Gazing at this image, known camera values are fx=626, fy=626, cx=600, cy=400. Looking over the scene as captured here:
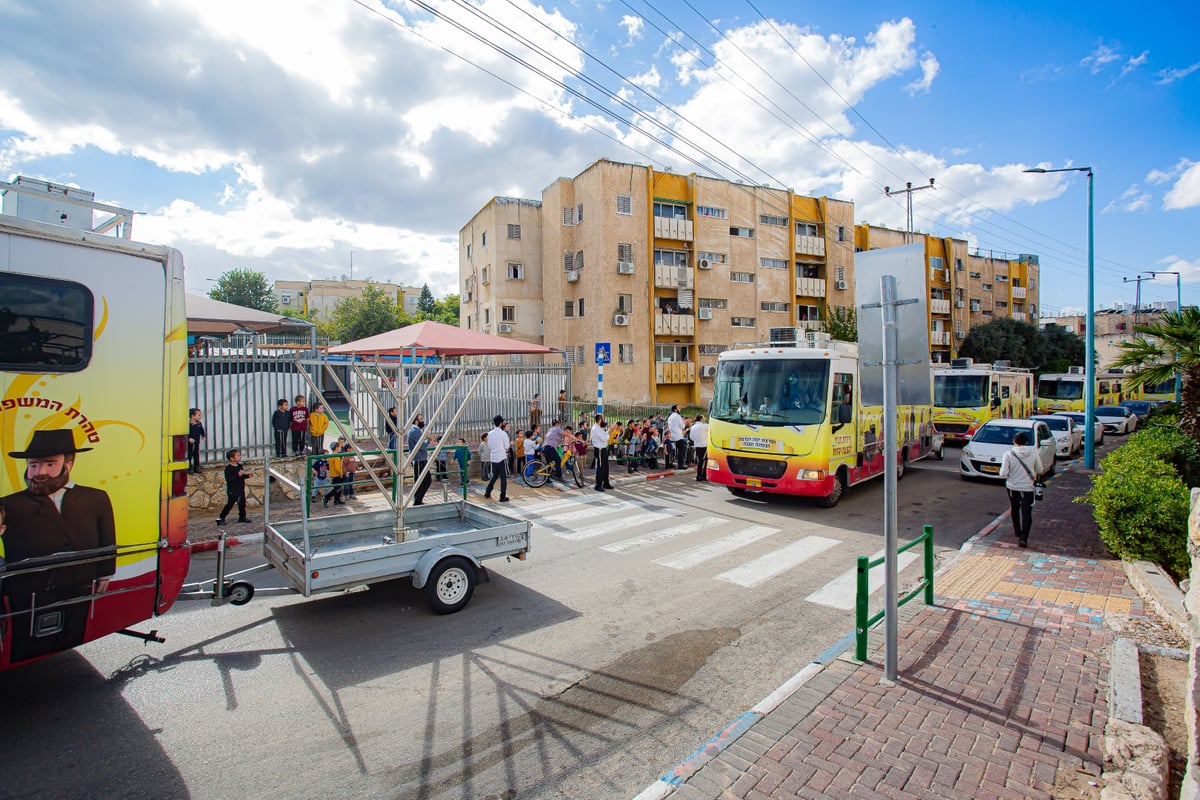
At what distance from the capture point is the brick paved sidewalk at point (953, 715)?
12.4 ft

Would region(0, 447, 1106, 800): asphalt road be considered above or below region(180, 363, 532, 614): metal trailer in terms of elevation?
below

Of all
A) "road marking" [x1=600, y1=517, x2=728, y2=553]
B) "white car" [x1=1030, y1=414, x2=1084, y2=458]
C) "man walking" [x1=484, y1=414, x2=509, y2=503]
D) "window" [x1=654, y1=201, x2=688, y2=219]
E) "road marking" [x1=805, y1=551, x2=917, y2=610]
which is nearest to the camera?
"road marking" [x1=805, y1=551, x2=917, y2=610]

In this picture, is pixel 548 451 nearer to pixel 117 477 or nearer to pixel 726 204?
pixel 117 477

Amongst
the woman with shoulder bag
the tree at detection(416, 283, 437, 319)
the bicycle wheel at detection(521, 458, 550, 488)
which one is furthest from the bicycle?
the tree at detection(416, 283, 437, 319)

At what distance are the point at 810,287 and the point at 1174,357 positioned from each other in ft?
109

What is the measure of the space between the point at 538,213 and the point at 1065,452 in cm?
3045

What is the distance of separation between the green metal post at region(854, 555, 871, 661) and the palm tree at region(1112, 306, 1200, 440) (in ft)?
27.7

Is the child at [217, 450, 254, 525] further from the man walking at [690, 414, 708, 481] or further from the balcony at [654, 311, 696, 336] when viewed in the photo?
the balcony at [654, 311, 696, 336]

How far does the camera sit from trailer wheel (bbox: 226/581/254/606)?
5654 mm

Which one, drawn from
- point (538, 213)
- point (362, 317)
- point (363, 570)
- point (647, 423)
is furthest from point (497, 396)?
point (362, 317)

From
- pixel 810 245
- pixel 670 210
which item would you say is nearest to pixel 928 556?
pixel 670 210

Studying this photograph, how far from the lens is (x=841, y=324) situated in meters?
37.2

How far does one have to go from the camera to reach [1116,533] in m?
8.06

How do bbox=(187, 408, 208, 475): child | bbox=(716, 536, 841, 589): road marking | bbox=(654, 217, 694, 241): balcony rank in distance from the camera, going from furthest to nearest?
bbox=(654, 217, 694, 241): balcony < bbox=(187, 408, 208, 475): child < bbox=(716, 536, 841, 589): road marking
